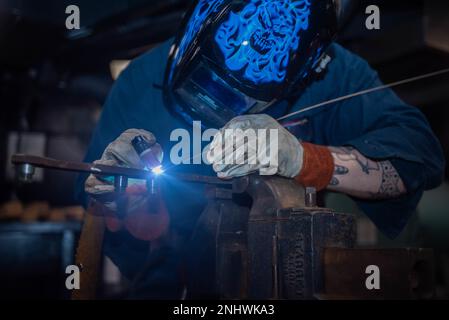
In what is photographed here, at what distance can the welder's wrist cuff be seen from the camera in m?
1.18

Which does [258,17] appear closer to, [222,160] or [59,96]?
[222,160]

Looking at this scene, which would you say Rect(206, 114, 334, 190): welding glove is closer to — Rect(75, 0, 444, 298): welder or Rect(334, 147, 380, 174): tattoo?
Rect(75, 0, 444, 298): welder

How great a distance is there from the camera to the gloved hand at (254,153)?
1.08 m

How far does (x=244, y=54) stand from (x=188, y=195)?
676 mm

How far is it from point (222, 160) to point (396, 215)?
806 mm

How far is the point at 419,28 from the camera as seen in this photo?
2.53 meters

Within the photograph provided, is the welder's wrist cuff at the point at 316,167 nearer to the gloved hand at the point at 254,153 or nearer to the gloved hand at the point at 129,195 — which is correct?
the gloved hand at the point at 254,153

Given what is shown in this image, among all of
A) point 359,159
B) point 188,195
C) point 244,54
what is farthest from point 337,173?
point 188,195

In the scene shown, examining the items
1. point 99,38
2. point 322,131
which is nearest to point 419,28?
point 322,131

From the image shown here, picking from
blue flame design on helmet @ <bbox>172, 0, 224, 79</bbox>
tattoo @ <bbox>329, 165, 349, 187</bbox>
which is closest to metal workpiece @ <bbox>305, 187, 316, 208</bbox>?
tattoo @ <bbox>329, 165, 349, 187</bbox>

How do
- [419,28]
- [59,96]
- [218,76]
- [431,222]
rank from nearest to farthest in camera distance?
[218,76] < [419,28] < [431,222] < [59,96]

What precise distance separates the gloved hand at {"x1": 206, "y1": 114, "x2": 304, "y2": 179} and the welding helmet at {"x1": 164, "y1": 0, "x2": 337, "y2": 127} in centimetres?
16

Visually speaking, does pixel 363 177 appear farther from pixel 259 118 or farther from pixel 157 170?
pixel 157 170

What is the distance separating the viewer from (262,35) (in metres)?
1.15
